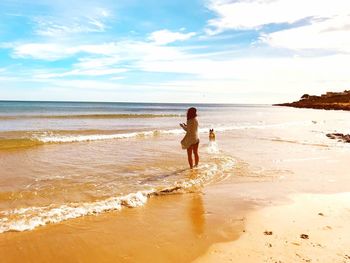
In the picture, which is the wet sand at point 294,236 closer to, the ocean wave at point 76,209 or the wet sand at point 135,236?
the wet sand at point 135,236

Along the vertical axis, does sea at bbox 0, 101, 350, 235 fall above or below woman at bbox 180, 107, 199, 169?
below

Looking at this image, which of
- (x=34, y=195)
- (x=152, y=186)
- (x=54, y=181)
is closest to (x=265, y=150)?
(x=152, y=186)

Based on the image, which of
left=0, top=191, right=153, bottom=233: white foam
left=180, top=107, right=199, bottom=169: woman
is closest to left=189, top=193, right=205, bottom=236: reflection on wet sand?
left=0, top=191, right=153, bottom=233: white foam

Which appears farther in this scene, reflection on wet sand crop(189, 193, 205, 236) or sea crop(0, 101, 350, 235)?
sea crop(0, 101, 350, 235)

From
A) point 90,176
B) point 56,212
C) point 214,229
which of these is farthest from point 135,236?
point 90,176

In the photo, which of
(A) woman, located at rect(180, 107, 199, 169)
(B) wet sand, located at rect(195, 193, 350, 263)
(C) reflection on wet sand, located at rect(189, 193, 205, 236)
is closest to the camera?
(B) wet sand, located at rect(195, 193, 350, 263)

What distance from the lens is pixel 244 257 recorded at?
4.92 m

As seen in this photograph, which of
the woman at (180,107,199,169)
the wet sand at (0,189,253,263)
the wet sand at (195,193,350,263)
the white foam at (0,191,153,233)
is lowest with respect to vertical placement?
the wet sand at (195,193,350,263)

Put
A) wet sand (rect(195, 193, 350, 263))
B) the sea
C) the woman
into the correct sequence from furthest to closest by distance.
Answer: the woman < the sea < wet sand (rect(195, 193, 350, 263))

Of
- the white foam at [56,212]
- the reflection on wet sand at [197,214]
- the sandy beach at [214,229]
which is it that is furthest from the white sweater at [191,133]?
the white foam at [56,212]

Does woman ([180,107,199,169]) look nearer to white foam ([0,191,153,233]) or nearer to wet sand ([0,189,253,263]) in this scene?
white foam ([0,191,153,233])

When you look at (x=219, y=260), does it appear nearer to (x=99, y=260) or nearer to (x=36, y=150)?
(x=99, y=260)

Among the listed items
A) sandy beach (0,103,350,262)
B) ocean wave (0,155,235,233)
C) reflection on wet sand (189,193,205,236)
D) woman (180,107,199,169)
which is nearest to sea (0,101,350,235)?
ocean wave (0,155,235,233)

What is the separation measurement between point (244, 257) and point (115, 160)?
8.42m
